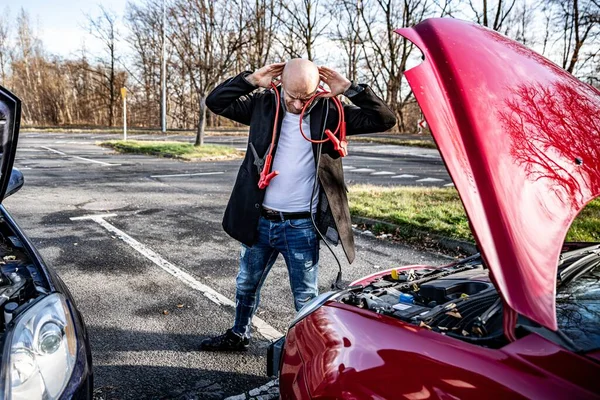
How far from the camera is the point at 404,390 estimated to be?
134cm

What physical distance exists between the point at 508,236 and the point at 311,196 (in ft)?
4.88

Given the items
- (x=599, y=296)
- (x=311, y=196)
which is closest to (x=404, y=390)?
(x=599, y=296)

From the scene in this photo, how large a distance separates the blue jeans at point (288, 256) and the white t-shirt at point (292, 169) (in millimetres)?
113

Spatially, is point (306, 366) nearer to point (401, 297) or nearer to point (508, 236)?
point (401, 297)

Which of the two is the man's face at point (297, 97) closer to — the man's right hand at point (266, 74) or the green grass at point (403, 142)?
the man's right hand at point (266, 74)

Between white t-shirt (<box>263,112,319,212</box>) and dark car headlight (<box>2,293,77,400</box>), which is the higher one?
white t-shirt (<box>263,112,319,212</box>)

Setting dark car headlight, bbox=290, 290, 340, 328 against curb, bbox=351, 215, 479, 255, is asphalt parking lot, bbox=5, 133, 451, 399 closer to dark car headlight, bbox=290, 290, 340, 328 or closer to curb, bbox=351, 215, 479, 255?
curb, bbox=351, 215, 479, 255

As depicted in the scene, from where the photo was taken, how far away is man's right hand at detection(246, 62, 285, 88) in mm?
2697

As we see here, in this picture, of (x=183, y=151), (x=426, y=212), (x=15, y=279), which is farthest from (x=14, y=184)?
(x=183, y=151)

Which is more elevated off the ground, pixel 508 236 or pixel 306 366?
pixel 508 236

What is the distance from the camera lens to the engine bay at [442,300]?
1.48 m

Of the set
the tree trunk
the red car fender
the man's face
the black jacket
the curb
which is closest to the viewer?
the red car fender

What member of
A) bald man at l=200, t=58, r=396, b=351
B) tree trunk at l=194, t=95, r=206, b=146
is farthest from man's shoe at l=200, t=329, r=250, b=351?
tree trunk at l=194, t=95, r=206, b=146

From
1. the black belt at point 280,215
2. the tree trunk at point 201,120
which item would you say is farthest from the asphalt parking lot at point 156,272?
the tree trunk at point 201,120
